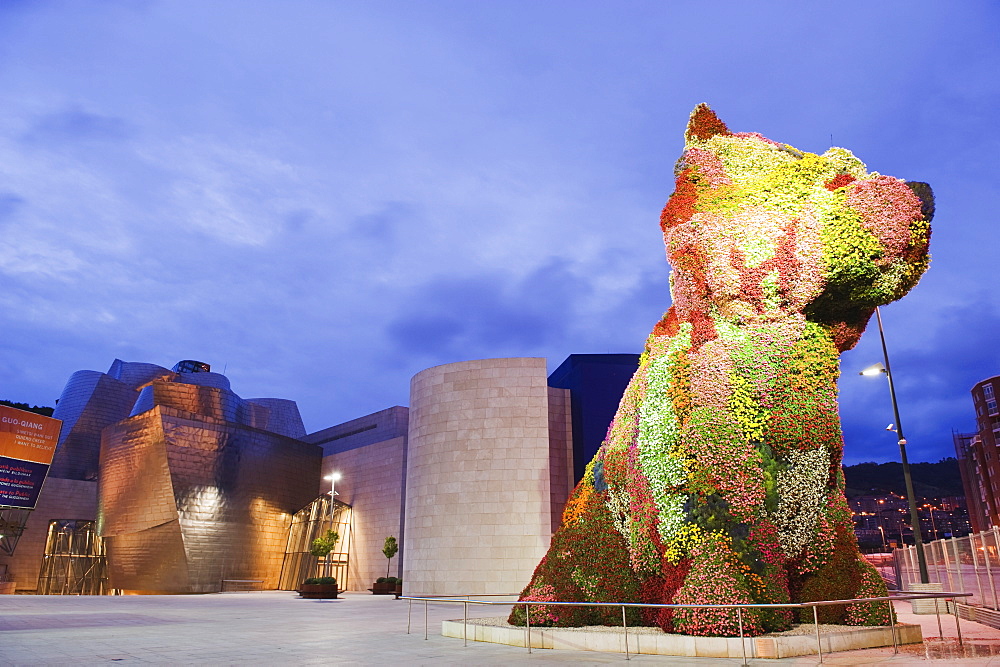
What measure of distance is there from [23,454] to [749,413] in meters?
39.8

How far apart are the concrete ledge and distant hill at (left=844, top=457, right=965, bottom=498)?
11788cm

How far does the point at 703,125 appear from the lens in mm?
10164

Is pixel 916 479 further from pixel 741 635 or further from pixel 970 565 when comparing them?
pixel 741 635

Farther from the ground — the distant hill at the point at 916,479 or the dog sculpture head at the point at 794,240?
the distant hill at the point at 916,479

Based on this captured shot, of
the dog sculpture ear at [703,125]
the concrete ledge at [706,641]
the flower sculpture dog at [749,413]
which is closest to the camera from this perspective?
the concrete ledge at [706,641]

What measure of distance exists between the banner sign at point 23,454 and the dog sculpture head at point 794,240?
38.3m

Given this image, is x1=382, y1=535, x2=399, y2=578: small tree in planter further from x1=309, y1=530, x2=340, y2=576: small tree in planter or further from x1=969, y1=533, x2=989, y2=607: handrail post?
x1=969, y1=533, x2=989, y2=607: handrail post

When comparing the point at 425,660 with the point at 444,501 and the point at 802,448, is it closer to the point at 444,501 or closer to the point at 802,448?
the point at 802,448

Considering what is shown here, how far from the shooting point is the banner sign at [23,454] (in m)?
35.5

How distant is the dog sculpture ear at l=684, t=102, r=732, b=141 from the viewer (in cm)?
1006

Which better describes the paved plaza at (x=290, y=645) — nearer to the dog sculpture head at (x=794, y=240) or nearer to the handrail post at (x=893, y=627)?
the handrail post at (x=893, y=627)

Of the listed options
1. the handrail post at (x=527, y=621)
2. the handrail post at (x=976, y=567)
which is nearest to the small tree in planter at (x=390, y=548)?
the handrail post at (x=976, y=567)

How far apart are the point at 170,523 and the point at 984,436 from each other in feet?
209

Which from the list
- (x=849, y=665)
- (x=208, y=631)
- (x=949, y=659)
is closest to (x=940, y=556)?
(x=949, y=659)
